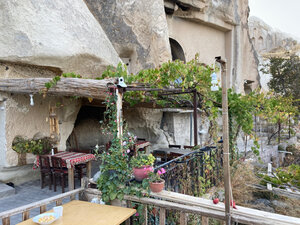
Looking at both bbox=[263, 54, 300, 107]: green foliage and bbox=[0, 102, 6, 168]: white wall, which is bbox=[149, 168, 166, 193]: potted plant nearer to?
bbox=[0, 102, 6, 168]: white wall

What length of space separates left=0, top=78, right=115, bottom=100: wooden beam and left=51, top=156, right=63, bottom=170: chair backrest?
176 cm

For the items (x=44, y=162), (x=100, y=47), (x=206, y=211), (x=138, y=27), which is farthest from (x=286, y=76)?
(x=206, y=211)

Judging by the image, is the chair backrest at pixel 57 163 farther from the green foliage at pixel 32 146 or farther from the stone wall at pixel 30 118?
the stone wall at pixel 30 118

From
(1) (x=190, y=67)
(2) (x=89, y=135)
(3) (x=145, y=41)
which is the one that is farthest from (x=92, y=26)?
(2) (x=89, y=135)

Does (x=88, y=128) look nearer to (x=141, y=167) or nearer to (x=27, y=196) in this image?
(x=27, y=196)

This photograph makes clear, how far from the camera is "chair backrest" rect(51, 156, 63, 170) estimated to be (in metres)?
5.69

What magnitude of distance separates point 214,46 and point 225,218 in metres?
15.6

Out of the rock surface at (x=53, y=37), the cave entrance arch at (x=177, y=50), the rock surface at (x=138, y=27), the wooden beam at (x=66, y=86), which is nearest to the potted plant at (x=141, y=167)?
the wooden beam at (x=66, y=86)

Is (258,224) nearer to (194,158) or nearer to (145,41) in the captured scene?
(194,158)

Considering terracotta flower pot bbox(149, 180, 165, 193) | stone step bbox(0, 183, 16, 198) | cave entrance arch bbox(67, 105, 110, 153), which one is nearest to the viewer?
terracotta flower pot bbox(149, 180, 165, 193)

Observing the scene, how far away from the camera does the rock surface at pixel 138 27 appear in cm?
1045

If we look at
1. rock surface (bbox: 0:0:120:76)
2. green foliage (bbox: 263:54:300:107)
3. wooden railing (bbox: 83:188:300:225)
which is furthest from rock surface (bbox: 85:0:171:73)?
green foliage (bbox: 263:54:300:107)

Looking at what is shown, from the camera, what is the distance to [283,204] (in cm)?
662

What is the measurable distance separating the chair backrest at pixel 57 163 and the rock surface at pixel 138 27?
6328 mm
